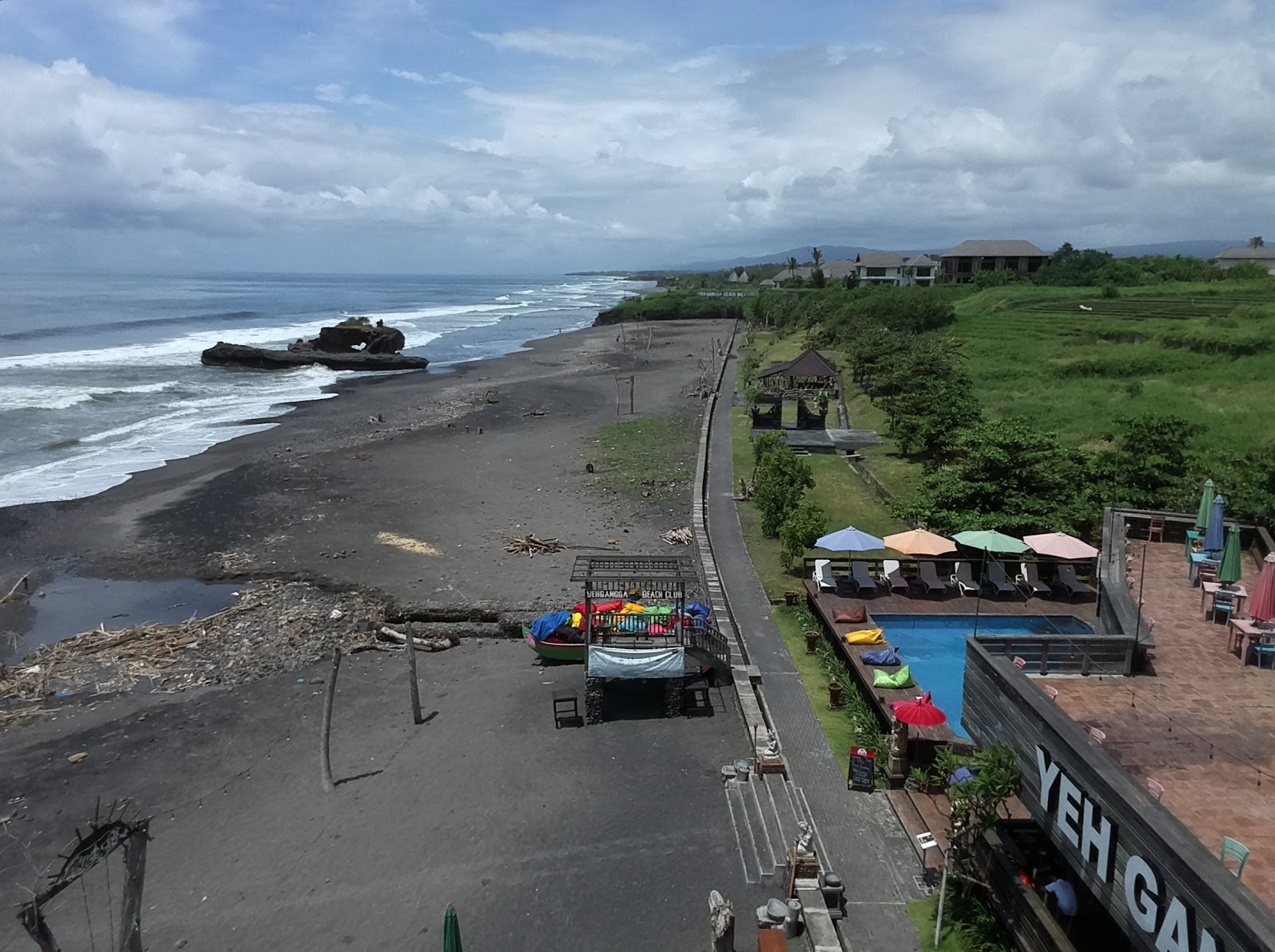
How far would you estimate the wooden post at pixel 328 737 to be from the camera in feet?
41.5

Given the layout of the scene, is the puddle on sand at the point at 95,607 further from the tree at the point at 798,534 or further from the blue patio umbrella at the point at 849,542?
the blue patio umbrella at the point at 849,542

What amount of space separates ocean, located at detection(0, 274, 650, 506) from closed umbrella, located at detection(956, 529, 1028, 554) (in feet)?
93.0

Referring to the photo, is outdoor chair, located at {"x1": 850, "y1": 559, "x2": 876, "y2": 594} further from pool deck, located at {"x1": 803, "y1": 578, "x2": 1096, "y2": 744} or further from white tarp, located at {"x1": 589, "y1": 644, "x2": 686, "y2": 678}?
white tarp, located at {"x1": 589, "y1": 644, "x2": 686, "y2": 678}

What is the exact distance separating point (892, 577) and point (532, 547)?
9.43 meters

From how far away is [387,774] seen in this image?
12.9 m

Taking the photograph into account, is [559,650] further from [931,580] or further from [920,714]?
[931,580]

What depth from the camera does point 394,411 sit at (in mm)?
44594

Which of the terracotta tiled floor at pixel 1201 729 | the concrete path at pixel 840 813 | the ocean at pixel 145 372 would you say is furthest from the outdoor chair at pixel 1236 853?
the ocean at pixel 145 372

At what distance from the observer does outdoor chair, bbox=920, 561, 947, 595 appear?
59.1 ft

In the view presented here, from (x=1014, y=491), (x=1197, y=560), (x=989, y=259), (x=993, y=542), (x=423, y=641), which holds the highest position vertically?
(x=989, y=259)

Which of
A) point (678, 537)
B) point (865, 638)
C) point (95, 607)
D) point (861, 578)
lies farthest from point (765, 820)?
point (95, 607)

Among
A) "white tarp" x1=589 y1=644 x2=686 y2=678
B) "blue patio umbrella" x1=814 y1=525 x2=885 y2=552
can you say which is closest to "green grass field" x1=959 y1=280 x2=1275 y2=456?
"blue patio umbrella" x1=814 y1=525 x2=885 y2=552

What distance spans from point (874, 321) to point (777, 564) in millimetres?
45635

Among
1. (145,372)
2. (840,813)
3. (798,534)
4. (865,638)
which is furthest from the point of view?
(145,372)
